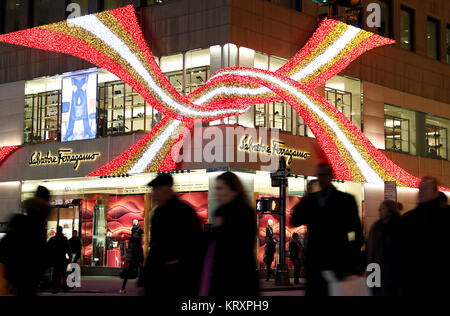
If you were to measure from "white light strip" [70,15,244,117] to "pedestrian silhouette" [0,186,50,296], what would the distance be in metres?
16.9

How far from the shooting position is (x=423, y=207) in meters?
9.59

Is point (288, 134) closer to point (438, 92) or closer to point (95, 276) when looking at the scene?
point (95, 276)

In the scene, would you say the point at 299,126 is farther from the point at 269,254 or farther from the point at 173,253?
the point at 173,253

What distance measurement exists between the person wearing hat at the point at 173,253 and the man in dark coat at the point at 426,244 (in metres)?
2.94

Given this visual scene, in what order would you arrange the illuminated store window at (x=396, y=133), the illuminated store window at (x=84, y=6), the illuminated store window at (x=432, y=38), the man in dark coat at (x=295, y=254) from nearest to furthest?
the man in dark coat at (x=295, y=254)
the illuminated store window at (x=84, y=6)
the illuminated store window at (x=396, y=133)
the illuminated store window at (x=432, y=38)

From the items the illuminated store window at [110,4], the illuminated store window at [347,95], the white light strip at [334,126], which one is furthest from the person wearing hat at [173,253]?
the illuminated store window at [347,95]

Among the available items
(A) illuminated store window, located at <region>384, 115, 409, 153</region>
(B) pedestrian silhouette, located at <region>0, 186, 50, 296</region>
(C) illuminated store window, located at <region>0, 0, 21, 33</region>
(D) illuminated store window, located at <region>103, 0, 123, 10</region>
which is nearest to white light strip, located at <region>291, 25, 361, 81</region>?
(A) illuminated store window, located at <region>384, 115, 409, 153</region>

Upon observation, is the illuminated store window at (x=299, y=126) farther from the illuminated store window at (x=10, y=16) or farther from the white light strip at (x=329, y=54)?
the illuminated store window at (x=10, y=16)

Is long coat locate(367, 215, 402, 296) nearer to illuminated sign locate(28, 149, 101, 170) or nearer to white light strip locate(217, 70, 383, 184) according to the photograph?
white light strip locate(217, 70, 383, 184)

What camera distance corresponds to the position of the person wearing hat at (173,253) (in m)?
7.74

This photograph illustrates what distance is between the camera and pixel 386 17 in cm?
3569

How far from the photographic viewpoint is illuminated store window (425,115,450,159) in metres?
37.8

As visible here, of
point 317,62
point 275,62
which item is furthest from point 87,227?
point 317,62

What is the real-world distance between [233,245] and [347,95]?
86.8 feet
